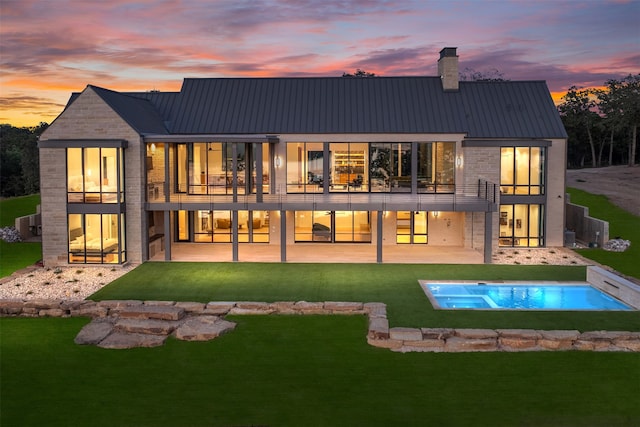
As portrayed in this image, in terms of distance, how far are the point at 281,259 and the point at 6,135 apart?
238 ft

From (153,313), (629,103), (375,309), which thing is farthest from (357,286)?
(629,103)

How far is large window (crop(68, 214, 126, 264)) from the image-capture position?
2489cm

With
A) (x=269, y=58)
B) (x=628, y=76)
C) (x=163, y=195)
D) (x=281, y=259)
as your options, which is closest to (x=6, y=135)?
(x=269, y=58)

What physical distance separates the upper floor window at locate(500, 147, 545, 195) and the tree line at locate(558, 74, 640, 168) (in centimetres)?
3895

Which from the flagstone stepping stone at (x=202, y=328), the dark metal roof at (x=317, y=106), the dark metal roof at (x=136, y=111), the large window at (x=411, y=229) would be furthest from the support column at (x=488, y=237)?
the dark metal roof at (x=136, y=111)

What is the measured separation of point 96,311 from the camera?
1789 cm

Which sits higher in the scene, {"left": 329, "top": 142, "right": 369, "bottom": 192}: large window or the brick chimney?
the brick chimney

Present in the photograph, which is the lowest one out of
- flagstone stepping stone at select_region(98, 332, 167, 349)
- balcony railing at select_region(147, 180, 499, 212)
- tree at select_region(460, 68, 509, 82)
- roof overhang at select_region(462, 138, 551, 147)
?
flagstone stepping stone at select_region(98, 332, 167, 349)

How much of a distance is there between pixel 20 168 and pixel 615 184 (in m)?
62.9

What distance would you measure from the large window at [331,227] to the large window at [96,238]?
8583 millimetres

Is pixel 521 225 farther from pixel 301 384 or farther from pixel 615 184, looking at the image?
pixel 615 184

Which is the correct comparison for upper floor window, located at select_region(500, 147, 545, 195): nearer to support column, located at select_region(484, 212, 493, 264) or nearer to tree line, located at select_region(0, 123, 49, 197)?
support column, located at select_region(484, 212, 493, 264)

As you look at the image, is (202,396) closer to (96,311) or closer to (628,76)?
(96,311)

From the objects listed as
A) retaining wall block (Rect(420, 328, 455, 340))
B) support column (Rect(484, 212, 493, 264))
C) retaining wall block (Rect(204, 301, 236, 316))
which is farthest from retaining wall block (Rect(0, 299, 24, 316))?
support column (Rect(484, 212, 493, 264))
